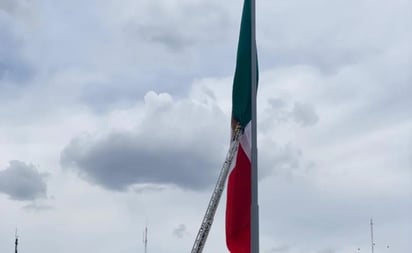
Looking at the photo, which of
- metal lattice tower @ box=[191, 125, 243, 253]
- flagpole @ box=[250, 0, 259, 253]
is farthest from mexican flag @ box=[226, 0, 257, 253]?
metal lattice tower @ box=[191, 125, 243, 253]

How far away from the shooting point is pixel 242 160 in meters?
21.8

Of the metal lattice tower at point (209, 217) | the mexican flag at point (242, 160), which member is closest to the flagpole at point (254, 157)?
the mexican flag at point (242, 160)

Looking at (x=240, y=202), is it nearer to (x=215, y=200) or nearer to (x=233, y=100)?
(x=233, y=100)

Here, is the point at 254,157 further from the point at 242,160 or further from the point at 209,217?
the point at 209,217

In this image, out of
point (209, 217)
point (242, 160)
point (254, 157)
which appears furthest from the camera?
point (209, 217)

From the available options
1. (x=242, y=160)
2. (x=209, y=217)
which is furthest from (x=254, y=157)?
(x=209, y=217)

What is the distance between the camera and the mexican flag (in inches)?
835

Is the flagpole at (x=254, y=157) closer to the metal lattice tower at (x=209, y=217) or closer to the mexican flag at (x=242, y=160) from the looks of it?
the mexican flag at (x=242, y=160)

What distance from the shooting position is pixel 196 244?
9769 centimetres

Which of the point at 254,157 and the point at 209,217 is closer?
the point at 254,157

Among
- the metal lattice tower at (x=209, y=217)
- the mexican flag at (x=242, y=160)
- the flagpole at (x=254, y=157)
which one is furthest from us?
the metal lattice tower at (x=209, y=217)

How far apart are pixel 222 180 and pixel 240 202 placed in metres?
49.2

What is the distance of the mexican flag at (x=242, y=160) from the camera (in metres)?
21.2

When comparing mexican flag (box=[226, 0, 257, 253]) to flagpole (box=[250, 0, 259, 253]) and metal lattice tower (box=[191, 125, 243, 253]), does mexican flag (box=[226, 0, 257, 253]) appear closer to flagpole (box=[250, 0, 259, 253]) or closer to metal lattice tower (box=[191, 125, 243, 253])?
flagpole (box=[250, 0, 259, 253])
